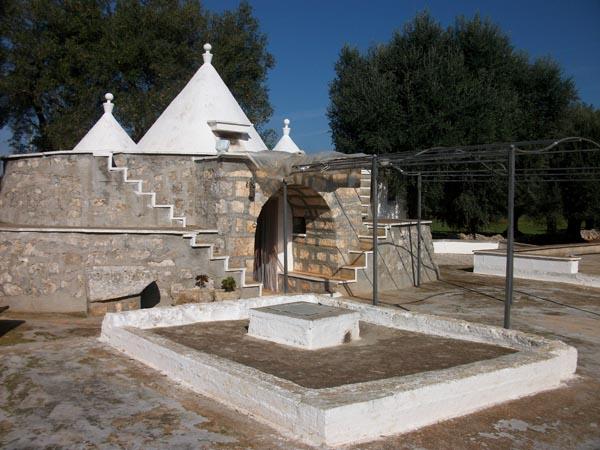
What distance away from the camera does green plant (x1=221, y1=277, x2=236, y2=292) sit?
1020 cm

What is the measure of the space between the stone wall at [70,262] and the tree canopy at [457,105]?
10.9 m

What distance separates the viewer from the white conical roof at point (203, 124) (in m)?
12.3

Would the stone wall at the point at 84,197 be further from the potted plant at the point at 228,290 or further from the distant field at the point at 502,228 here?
the distant field at the point at 502,228

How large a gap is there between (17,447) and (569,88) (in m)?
22.4

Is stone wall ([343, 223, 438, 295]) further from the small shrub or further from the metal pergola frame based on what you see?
the small shrub

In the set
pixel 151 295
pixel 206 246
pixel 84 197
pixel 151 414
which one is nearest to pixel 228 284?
pixel 206 246

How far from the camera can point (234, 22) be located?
22375mm

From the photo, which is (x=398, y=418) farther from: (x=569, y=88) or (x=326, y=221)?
(x=569, y=88)

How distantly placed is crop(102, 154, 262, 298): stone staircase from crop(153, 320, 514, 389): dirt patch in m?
3.42

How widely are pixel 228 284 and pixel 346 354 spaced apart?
4.75m

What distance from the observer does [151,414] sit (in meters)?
4.29

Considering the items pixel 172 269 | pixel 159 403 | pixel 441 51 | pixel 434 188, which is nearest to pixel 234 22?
pixel 441 51

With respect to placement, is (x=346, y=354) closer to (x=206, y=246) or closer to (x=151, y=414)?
(x=151, y=414)

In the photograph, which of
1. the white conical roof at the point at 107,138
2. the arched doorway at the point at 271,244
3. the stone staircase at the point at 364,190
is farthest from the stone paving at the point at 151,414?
the white conical roof at the point at 107,138
